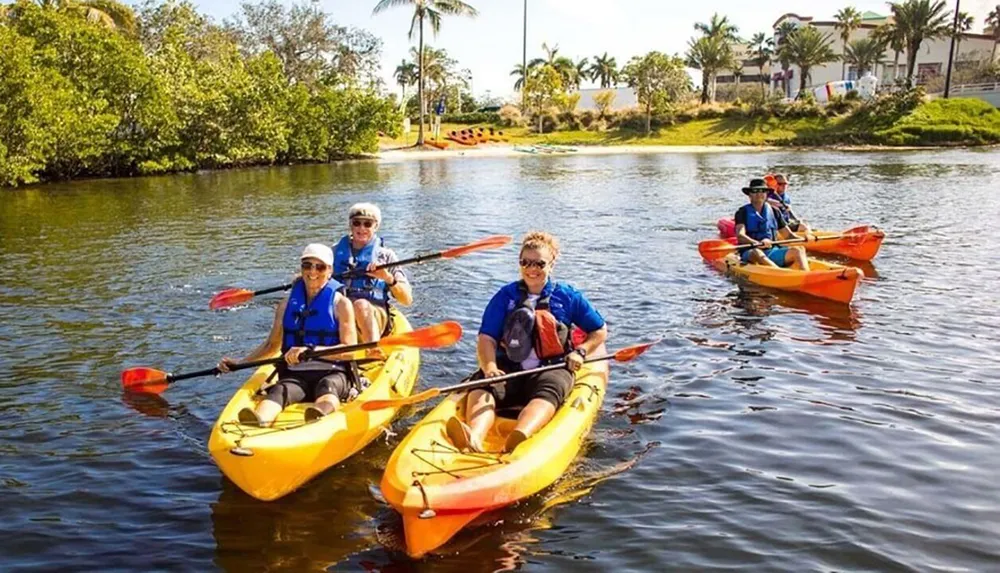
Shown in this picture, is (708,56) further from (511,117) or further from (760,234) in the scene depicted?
Result: (760,234)

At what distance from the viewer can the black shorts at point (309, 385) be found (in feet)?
20.2

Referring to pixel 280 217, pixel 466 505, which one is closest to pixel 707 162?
pixel 280 217

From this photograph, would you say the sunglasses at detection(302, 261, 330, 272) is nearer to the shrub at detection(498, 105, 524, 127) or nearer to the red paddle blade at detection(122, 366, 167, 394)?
the red paddle blade at detection(122, 366, 167, 394)

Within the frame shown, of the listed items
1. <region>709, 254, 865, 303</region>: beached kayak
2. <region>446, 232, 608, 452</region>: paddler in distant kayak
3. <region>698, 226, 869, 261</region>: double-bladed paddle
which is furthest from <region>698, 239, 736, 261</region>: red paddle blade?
<region>446, 232, 608, 452</region>: paddler in distant kayak

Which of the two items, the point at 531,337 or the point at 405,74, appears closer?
the point at 531,337

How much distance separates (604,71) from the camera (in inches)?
3600

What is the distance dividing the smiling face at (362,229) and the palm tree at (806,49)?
65010 mm

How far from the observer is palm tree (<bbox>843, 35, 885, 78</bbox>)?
67250 mm

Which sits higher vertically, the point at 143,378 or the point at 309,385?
the point at 309,385

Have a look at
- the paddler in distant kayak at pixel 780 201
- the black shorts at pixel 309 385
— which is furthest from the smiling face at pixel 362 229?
the paddler in distant kayak at pixel 780 201

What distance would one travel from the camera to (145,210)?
71.1 ft

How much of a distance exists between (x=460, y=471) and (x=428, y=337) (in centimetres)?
155

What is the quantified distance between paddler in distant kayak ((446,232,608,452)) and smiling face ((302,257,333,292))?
3.98 ft

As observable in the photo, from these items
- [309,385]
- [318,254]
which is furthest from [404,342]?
[318,254]
